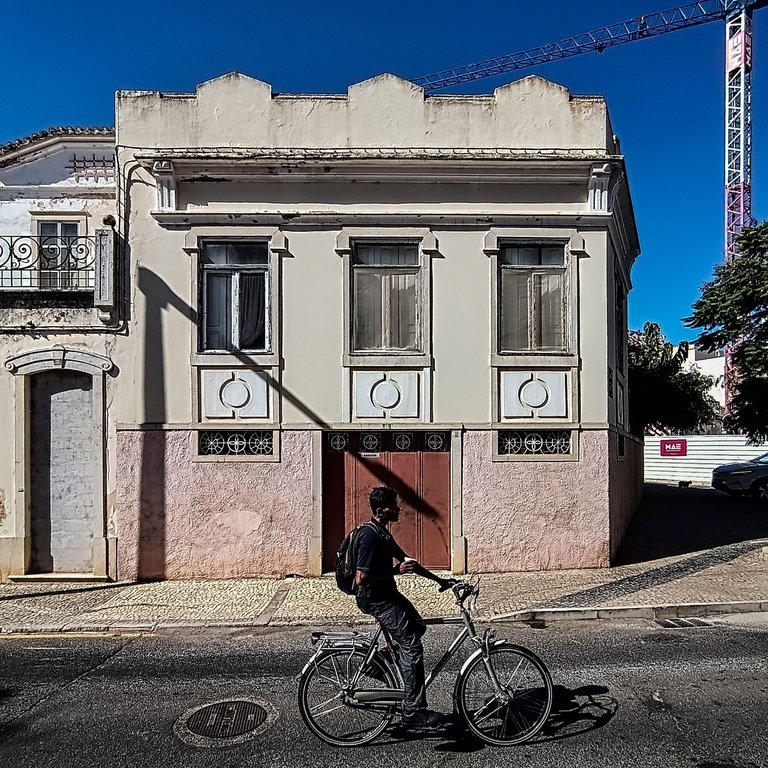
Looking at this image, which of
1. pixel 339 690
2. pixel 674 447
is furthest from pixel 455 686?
pixel 674 447

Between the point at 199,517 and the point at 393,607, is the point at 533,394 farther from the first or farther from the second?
the point at 393,607

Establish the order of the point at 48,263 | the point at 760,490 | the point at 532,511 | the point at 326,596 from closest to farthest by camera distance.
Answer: the point at 326,596, the point at 532,511, the point at 48,263, the point at 760,490

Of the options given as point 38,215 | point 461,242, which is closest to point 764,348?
point 461,242

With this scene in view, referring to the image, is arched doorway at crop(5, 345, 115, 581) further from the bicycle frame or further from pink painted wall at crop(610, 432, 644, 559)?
pink painted wall at crop(610, 432, 644, 559)

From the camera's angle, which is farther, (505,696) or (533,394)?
(533,394)

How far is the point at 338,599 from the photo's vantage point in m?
9.40

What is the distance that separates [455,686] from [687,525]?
12.7 meters

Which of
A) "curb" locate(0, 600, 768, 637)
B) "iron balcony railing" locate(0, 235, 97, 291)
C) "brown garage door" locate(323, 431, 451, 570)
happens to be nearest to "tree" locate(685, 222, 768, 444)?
"curb" locate(0, 600, 768, 637)

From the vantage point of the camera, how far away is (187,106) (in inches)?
439

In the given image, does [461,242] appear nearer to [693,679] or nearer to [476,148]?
[476,148]

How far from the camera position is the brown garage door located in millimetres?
10930

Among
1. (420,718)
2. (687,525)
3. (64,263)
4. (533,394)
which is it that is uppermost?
(64,263)

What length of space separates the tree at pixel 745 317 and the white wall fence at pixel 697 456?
52.7 feet

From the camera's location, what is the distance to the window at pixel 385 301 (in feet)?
36.4
